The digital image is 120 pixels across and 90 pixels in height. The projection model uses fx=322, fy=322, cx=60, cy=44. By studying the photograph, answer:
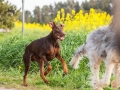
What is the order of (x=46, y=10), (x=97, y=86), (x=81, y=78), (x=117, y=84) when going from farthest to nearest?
1. (x=46, y=10)
2. (x=81, y=78)
3. (x=97, y=86)
4. (x=117, y=84)

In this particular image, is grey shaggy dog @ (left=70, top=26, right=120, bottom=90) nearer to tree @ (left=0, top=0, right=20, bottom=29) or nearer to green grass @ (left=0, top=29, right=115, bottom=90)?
Result: green grass @ (left=0, top=29, right=115, bottom=90)

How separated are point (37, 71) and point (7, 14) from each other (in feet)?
34.9

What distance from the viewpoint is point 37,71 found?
297 inches

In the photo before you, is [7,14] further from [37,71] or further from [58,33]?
[58,33]

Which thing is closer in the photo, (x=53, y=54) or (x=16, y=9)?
(x=53, y=54)

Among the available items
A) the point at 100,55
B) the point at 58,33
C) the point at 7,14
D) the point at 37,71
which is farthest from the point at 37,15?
the point at 100,55

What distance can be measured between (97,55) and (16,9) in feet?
44.1

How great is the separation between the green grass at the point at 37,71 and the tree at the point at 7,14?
304 inches

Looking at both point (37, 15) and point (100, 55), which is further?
point (37, 15)

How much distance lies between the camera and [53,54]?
551cm

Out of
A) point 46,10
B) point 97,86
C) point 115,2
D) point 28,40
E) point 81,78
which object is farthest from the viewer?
point 46,10

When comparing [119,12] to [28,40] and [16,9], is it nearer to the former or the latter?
[28,40]

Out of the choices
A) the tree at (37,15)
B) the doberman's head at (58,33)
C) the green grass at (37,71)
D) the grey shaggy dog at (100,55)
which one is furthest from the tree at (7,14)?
the tree at (37,15)

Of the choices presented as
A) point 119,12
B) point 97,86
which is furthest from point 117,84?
point 119,12
